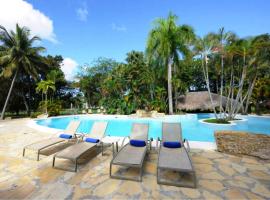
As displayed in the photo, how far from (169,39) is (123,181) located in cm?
1722

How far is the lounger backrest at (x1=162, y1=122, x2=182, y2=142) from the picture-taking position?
16.7ft

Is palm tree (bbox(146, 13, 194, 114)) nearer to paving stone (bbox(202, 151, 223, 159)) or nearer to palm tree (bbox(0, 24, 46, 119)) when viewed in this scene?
palm tree (bbox(0, 24, 46, 119))

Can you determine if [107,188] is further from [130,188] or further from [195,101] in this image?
[195,101]

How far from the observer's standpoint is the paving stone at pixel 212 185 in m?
3.14

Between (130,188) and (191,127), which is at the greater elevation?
(191,127)

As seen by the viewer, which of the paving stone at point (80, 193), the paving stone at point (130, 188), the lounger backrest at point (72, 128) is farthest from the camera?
the lounger backrest at point (72, 128)

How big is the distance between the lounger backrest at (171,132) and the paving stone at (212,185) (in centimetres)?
166

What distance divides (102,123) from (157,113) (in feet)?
43.8

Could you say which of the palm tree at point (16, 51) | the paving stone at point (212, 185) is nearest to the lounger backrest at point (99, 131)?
the paving stone at point (212, 185)

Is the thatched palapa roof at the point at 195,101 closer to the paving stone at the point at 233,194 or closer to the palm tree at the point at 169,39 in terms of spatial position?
the palm tree at the point at 169,39

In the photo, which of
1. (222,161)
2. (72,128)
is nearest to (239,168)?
(222,161)

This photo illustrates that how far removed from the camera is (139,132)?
5.49 metres

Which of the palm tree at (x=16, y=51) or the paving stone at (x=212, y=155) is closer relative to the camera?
the paving stone at (x=212, y=155)

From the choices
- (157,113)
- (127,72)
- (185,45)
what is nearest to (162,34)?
(185,45)
